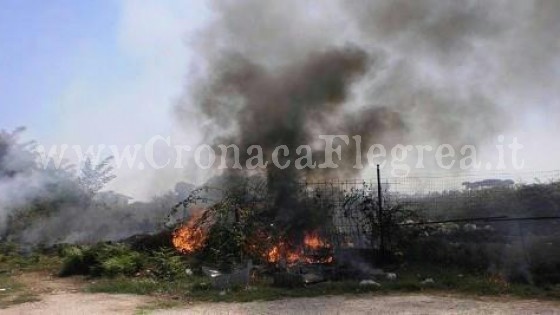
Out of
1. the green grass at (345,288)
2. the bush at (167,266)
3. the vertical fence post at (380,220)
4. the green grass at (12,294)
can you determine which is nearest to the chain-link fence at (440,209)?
the vertical fence post at (380,220)

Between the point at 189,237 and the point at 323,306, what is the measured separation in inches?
243

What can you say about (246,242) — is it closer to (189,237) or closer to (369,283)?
(189,237)

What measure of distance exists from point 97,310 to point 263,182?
6.27 metres

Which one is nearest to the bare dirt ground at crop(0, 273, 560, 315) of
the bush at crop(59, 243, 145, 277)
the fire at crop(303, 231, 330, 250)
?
the bush at crop(59, 243, 145, 277)

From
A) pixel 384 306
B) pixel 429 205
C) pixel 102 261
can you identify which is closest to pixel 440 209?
pixel 429 205

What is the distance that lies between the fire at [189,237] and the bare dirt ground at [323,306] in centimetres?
367

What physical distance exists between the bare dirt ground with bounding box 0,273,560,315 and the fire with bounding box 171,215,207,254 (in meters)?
3.67

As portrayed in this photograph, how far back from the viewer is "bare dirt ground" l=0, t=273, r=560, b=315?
768 cm

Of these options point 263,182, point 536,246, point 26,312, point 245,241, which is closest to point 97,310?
point 26,312

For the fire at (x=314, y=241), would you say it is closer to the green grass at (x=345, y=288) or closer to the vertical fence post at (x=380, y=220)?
the vertical fence post at (x=380, y=220)

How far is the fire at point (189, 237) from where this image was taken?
1316 centimetres

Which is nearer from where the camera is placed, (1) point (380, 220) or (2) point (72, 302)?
(2) point (72, 302)

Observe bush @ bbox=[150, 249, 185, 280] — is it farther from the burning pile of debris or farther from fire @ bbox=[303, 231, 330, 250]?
fire @ bbox=[303, 231, 330, 250]

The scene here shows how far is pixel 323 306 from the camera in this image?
8.12m
